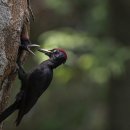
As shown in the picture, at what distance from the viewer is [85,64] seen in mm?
9625

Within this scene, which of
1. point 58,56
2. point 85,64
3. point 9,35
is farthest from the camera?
point 85,64

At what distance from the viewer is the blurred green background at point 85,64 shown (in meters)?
9.56

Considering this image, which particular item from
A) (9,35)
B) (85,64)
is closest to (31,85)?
(9,35)

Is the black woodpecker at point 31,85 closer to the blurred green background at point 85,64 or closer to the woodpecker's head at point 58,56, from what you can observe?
the woodpecker's head at point 58,56

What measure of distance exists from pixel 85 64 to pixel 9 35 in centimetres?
437

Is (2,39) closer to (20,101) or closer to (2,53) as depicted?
(2,53)

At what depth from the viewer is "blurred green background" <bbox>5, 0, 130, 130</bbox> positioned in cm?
956

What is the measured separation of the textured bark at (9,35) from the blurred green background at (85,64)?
302 cm

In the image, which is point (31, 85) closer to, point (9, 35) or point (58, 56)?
point (58, 56)

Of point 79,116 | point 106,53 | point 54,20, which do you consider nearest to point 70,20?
point 54,20

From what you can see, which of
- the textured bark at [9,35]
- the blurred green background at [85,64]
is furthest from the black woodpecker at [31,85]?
the blurred green background at [85,64]

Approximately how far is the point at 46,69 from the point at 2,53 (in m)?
0.52

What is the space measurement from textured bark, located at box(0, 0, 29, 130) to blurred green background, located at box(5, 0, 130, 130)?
3.02 metres

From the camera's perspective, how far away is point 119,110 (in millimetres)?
10414
